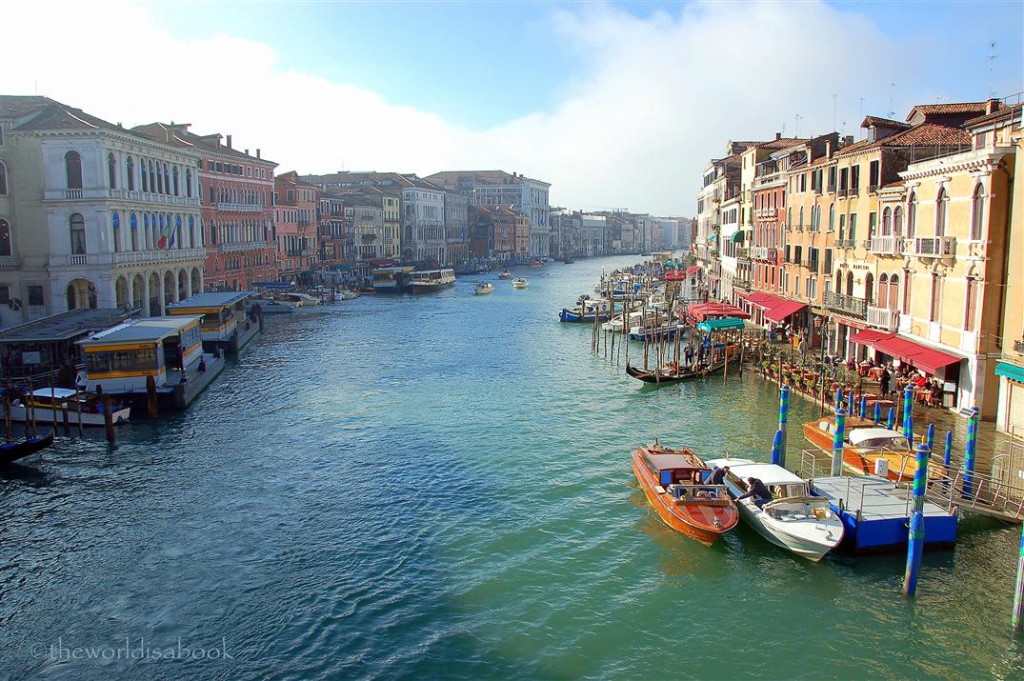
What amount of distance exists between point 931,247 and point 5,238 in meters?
33.2

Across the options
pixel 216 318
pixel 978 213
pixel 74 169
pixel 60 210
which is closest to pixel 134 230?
pixel 60 210

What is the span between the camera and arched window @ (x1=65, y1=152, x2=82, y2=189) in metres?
32.1

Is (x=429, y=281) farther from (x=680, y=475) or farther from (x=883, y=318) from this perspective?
(x=680, y=475)

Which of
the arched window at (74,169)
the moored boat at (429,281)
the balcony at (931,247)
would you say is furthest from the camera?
the moored boat at (429,281)

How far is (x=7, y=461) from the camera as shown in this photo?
18.6 metres

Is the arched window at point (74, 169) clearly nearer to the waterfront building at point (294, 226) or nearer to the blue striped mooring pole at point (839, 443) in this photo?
the blue striped mooring pole at point (839, 443)

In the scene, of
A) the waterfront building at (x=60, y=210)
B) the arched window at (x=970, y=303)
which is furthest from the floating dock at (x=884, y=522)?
the waterfront building at (x=60, y=210)

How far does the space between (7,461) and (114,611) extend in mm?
8596

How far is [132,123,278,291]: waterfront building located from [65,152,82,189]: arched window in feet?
37.8

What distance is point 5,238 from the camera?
1257 inches

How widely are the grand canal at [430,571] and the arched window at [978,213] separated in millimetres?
6617

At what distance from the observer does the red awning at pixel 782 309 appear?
1265 inches

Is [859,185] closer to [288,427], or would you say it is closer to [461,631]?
[288,427]

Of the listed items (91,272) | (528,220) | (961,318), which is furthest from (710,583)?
(528,220)
